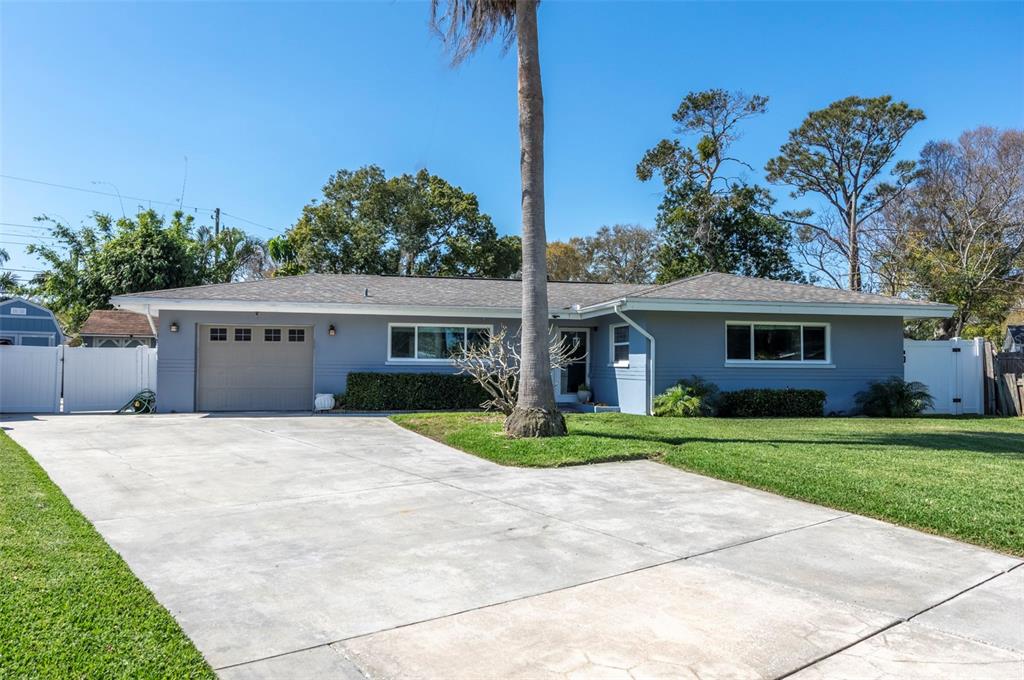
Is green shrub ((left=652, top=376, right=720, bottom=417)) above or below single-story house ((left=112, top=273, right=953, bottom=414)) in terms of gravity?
below

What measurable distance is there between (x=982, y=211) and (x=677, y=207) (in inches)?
492

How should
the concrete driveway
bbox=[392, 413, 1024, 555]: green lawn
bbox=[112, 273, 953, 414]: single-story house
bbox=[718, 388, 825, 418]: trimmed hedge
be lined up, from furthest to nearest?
1. bbox=[112, 273, 953, 414]: single-story house
2. bbox=[718, 388, 825, 418]: trimmed hedge
3. bbox=[392, 413, 1024, 555]: green lawn
4. the concrete driveway

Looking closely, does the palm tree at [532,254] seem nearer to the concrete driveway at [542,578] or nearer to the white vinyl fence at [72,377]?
the concrete driveway at [542,578]

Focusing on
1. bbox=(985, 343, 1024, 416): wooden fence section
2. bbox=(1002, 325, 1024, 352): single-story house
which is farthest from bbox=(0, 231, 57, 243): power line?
bbox=(1002, 325, 1024, 352): single-story house

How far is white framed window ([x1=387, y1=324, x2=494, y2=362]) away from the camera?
16.1 meters

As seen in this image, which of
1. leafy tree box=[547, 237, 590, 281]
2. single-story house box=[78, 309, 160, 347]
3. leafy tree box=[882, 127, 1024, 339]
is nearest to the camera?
single-story house box=[78, 309, 160, 347]

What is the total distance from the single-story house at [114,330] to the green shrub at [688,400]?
19.2m

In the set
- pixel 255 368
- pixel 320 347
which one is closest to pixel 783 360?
pixel 320 347

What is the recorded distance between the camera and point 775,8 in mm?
14266

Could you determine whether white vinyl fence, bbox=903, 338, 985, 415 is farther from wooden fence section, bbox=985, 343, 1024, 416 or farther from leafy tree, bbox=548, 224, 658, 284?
leafy tree, bbox=548, 224, 658, 284

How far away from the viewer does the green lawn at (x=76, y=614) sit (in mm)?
2857

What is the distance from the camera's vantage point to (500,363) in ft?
42.4

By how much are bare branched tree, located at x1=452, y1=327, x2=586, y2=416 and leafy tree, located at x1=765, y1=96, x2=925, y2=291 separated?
67.8 feet

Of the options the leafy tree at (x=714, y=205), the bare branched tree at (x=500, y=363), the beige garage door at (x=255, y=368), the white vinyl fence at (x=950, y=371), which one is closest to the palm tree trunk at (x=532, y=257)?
the bare branched tree at (x=500, y=363)
